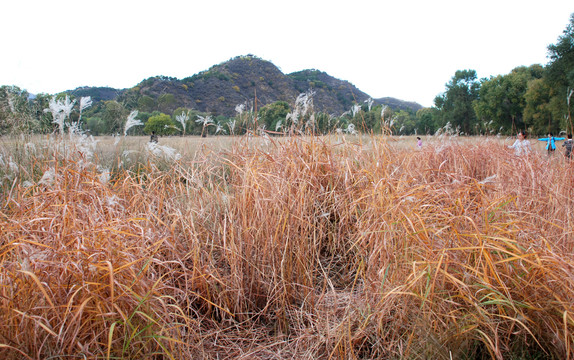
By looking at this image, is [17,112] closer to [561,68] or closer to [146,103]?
[561,68]

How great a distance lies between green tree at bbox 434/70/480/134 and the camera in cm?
4103

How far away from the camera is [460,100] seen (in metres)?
41.7

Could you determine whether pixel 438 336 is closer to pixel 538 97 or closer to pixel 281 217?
pixel 281 217

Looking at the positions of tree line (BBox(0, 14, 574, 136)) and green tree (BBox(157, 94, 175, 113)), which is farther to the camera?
green tree (BBox(157, 94, 175, 113))

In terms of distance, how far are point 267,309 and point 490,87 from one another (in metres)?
44.2

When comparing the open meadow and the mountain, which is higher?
the mountain

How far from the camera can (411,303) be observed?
1486 mm

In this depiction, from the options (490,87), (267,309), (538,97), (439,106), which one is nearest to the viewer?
(267,309)

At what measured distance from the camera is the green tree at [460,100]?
4103 cm

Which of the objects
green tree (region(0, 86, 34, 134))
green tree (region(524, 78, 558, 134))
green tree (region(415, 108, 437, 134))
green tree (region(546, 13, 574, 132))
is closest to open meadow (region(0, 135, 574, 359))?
green tree (region(0, 86, 34, 134))

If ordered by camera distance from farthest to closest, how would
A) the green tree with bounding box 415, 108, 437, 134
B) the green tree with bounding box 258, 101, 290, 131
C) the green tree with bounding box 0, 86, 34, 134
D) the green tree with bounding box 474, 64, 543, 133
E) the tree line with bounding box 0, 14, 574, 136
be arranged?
the green tree with bounding box 474, 64, 543, 133 < the green tree with bounding box 415, 108, 437, 134 < the tree line with bounding box 0, 14, 574, 136 < the green tree with bounding box 0, 86, 34, 134 < the green tree with bounding box 258, 101, 290, 131

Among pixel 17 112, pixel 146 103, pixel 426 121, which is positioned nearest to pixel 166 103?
pixel 146 103

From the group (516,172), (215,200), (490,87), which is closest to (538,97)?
(490,87)

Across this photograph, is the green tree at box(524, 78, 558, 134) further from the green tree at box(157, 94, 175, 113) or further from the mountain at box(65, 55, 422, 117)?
the green tree at box(157, 94, 175, 113)
